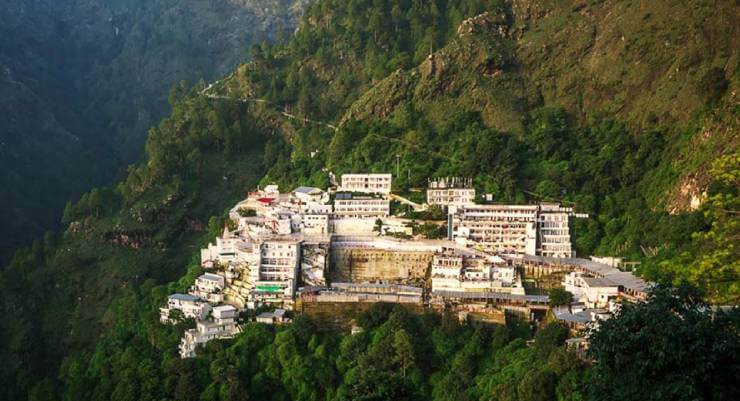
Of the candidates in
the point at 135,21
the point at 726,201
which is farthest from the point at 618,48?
the point at 135,21

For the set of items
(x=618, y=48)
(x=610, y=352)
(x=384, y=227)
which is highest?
(x=618, y=48)

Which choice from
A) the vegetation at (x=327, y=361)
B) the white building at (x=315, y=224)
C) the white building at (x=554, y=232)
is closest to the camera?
the vegetation at (x=327, y=361)

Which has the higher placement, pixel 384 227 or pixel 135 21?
pixel 135 21

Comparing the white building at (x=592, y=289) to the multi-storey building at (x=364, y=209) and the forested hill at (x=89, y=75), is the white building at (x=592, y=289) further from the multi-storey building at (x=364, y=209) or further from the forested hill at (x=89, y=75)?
the forested hill at (x=89, y=75)

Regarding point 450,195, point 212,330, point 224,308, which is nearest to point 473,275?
point 450,195

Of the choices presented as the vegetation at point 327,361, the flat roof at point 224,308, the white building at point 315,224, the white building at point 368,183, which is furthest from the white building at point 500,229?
the flat roof at point 224,308

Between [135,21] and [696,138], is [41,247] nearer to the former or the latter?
[696,138]
